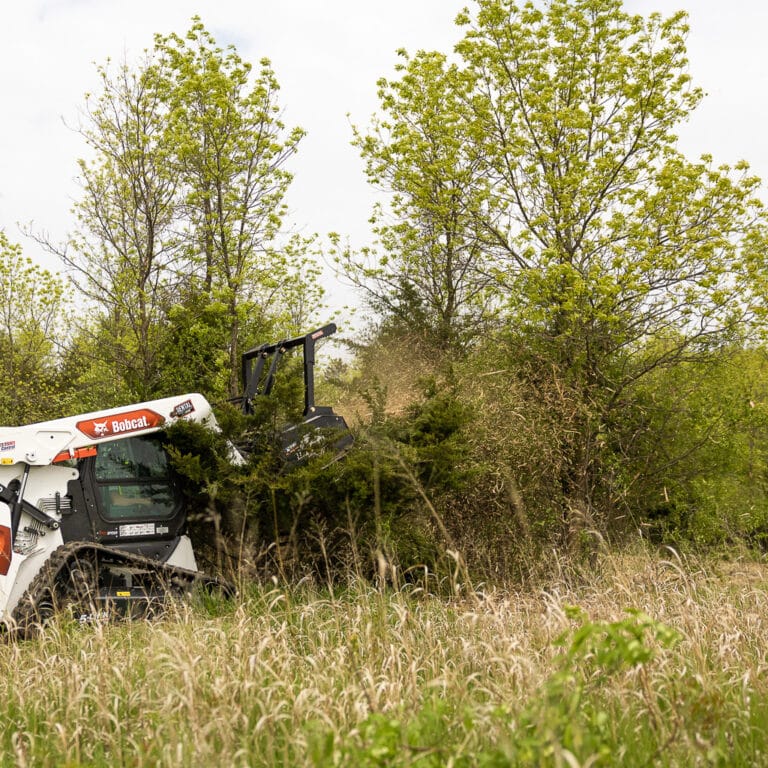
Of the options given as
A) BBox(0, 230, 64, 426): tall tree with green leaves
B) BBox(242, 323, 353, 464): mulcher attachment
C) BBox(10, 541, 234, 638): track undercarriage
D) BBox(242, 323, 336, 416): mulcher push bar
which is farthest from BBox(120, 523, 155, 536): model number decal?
BBox(0, 230, 64, 426): tall tree with green leaves

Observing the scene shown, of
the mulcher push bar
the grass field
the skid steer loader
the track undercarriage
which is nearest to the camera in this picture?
the grass field

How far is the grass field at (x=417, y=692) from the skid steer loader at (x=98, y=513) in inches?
51.1

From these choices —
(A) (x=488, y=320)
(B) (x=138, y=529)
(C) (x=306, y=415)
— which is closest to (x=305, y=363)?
(C) (x=306, y=415)

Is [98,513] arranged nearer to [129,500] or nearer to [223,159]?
[129,500]

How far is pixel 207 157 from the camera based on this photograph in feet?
55.3

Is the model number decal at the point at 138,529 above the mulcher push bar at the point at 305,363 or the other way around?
the other way around

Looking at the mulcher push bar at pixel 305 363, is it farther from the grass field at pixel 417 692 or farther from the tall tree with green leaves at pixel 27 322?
the tall tree with green leaves at pixel 27 322

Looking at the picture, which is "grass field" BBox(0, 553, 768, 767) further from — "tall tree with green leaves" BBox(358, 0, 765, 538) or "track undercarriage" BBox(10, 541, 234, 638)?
"tall tree with green leaves" BBox(358, 0, 765, 538)

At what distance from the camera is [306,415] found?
9.77m

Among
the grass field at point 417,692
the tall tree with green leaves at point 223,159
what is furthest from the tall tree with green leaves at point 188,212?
the grass field at point 417,692

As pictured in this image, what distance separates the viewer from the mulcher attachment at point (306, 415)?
9000 mm

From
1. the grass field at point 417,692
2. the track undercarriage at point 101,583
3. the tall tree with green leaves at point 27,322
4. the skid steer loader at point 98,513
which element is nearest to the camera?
the grass field at point 417,692

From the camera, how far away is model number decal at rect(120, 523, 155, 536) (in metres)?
8.38

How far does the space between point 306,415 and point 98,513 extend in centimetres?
252
